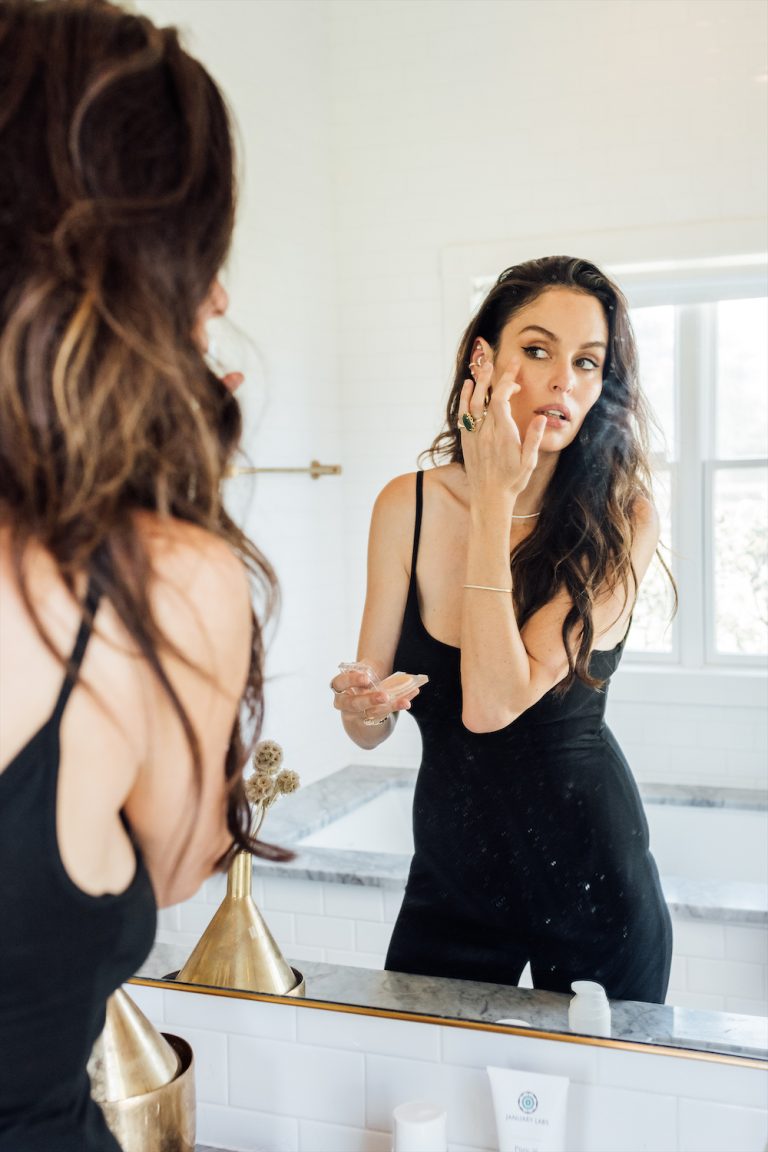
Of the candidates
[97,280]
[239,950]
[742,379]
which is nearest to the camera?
[97,280]

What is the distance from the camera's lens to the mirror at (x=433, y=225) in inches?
41.4

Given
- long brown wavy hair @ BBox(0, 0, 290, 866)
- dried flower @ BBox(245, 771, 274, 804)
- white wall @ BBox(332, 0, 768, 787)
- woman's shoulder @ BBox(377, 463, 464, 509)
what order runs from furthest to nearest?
dried flower @ BBox(245, 771, 274, 804)
woman's shoulder @ BBox(377, 463, 464, 509)
white wall @ BBox(332, 0, 768, 787)
long brown wavy hair @ BBox(0, 0, 290, 866)

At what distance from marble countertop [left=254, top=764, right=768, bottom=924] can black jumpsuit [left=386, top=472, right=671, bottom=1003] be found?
0.10 ft

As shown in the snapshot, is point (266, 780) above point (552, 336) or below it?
below

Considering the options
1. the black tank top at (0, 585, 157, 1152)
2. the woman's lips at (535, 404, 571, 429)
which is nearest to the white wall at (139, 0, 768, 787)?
the woman's lips at (535, 404, 571, 429)

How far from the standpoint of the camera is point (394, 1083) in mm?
1188

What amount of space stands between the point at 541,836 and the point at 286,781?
310 millimetres

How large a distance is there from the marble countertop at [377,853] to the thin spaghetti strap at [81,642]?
2.14ft

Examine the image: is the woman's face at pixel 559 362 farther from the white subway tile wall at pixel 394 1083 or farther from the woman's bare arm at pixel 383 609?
the white subway tile wall at pixel 394 1083

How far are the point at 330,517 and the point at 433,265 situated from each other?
303mm

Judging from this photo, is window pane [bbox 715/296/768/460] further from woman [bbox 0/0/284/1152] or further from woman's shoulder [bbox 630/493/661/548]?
woman [bbox 0/0/284/1152]

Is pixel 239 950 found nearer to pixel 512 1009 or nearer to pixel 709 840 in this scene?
pixel 512 1009

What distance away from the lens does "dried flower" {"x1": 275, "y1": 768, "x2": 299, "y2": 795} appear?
4.11 feet

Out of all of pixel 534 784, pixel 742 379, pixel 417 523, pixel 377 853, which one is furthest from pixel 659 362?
pixel 377 853
